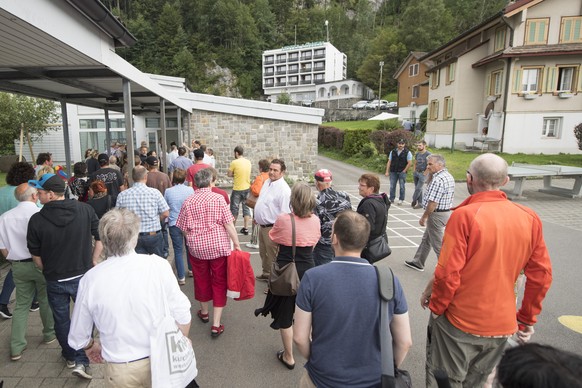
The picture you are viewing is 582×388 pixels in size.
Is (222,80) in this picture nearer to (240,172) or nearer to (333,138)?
(333,138)

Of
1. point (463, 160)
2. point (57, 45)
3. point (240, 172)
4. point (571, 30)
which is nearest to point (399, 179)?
point (240, 172)

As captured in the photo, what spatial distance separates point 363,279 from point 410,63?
51.8 meters

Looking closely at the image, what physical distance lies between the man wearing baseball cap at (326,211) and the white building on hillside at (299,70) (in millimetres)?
81896

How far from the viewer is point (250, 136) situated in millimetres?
15523

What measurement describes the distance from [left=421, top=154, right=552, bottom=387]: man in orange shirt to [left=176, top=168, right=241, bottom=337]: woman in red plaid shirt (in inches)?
Answer: 93.3

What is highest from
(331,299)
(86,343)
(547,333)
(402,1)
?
(402,1)

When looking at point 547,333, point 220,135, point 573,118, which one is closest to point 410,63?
point 573,118

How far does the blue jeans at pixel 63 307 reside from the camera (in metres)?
3.38

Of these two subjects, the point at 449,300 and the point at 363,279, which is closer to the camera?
the point at 363,279

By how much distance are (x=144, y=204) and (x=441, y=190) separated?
14.5 feet

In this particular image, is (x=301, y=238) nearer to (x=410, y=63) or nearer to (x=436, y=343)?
(x=436, y=343)

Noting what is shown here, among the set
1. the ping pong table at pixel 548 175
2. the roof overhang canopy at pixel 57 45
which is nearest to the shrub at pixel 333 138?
the ping pong table at pixel 548 175

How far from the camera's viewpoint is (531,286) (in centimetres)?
260

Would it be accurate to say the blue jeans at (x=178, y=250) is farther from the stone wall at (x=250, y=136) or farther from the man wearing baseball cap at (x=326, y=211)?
the stone wall at (x=250, y=136)
